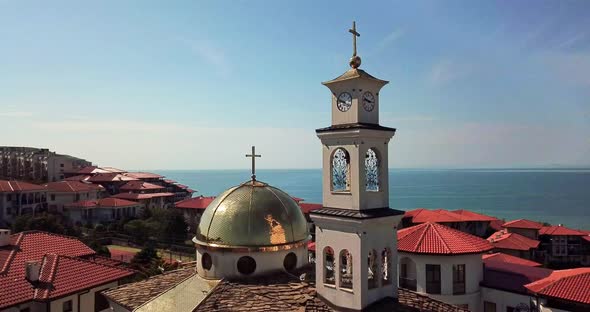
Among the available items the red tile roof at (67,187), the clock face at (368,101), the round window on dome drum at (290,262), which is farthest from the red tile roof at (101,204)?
the clock face at (368,101)

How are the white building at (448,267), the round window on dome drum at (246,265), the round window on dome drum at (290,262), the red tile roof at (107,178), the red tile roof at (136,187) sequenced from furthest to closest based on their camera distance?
1. the red tile roof at (107,178)
2. the red tile roof at (136,187)
3. the white building at (448,267)
4. the round window on dome drum at (290,262)
5. the round window on dome drum at (246,265)

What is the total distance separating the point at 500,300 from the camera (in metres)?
19.4

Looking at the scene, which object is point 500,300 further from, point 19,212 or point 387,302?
point 19,212

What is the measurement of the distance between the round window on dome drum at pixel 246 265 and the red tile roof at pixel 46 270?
9231 mm

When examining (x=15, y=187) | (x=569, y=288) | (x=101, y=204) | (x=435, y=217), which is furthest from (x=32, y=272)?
(x=15, y=187)

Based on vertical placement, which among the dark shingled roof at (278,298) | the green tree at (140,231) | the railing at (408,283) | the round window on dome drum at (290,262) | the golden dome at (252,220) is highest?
the golden dome at (252,220)

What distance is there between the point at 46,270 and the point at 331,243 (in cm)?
1452

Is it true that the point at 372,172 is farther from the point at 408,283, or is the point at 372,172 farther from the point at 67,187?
the point at 67,187

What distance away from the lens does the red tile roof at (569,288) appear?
613 inches

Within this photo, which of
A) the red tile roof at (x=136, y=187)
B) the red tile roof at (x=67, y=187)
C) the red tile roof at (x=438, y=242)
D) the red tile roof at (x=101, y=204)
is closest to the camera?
the red tile roof at (x=438, y=242)

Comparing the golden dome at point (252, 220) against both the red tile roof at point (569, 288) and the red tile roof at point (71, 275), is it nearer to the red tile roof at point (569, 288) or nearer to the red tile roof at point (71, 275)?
the red tile roof at point (71, 275)

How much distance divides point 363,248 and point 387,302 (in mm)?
1905

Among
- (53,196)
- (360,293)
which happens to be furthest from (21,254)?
(53,196)

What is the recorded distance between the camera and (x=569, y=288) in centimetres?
1617
